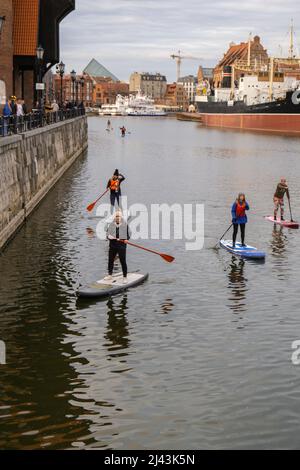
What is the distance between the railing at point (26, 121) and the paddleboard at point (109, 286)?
7.42 m

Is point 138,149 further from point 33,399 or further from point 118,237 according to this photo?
point 33,399

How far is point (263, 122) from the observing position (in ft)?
355

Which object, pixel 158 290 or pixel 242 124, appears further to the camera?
pixel 242 124

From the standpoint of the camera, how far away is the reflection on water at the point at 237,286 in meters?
14.6

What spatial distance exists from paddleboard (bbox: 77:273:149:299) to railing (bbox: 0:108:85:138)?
7420mm

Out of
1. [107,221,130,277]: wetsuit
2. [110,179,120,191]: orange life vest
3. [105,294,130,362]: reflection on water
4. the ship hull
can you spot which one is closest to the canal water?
[105,294,130,362]: reflection on water

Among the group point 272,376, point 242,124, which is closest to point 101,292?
point 272,376

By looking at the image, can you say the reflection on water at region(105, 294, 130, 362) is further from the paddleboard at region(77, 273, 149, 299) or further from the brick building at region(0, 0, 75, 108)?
the brick building at region(0, 0, 75, 108)

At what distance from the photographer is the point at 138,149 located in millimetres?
69500

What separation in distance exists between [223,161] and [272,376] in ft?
142

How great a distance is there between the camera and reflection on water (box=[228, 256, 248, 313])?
14578 mm

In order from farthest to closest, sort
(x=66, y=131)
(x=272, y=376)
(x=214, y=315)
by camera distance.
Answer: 1. (x=66, y=131)
2. (x=214, y=315)
3. (x=272, y=376)

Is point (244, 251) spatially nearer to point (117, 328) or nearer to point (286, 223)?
point (286, 223)

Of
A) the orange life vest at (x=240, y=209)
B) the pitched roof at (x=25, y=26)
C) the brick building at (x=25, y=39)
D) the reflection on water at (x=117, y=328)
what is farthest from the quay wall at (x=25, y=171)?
the orange life vest at (x=240, y=209)
